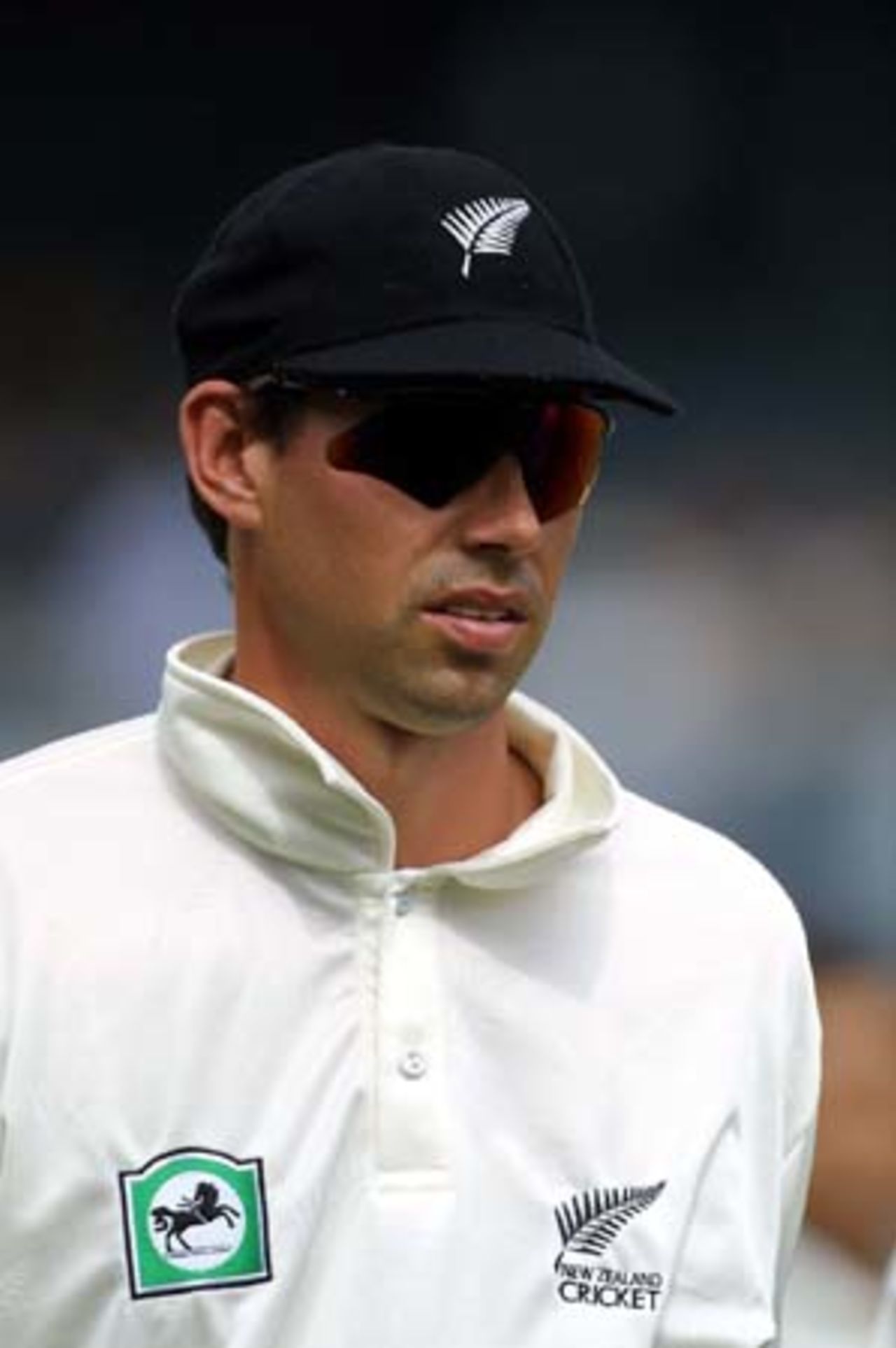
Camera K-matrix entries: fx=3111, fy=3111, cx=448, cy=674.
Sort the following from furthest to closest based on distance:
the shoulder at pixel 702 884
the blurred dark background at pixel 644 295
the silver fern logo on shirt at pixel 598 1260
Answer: the blurred dark background at pixel 644 295, the shoulder at pixel 702 884, the silver fern logo on shirt at pixel 598 1260

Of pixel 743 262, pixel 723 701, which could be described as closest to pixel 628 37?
pixel 743 262

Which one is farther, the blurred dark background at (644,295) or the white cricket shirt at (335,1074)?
the blurred dark background at (644,295)

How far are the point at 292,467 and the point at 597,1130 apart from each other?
22.3 inches

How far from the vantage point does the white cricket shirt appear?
89.9 inches

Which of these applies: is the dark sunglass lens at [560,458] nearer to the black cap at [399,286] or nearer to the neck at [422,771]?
the black cap at [399,286]

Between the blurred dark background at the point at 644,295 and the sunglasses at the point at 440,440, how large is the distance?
A: 356 cm

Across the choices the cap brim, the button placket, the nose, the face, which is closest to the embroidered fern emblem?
the button placket

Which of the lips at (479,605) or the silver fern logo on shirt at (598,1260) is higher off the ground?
the lips at (479,605)

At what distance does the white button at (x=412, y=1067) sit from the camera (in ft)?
7.64

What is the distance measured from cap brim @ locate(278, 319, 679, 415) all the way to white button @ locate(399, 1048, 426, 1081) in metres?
0.51

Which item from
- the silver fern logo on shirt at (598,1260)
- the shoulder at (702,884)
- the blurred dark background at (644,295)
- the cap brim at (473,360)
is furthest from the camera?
the blurred dark background at (644,295)

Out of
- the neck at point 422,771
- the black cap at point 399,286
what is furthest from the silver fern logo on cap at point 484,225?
the neck at point 422,771

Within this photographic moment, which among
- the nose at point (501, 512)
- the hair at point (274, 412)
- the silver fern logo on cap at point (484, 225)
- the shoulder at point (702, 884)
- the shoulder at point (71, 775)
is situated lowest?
the shoulder at point (702, 884)

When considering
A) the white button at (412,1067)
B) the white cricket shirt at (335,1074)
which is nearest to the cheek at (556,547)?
the white cricket shirt at (335,1074)
